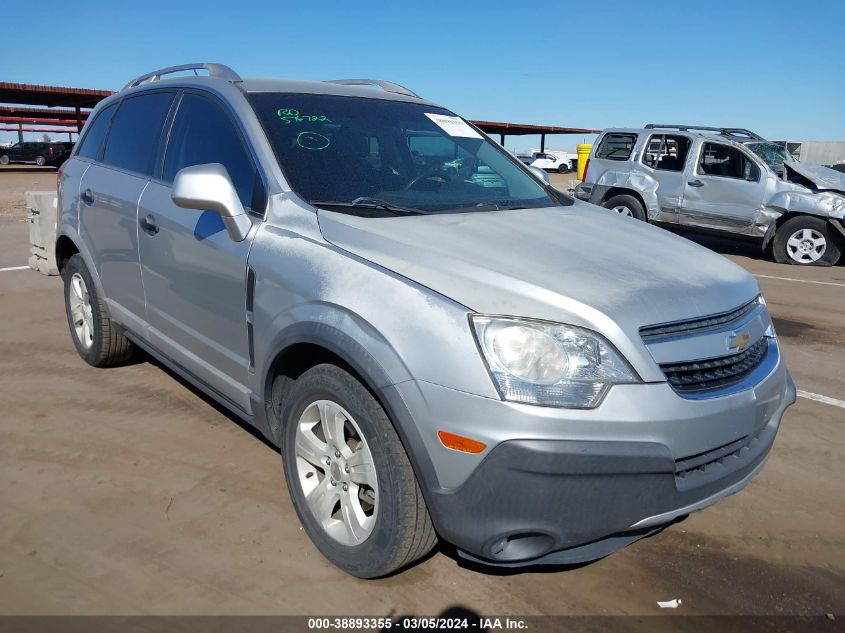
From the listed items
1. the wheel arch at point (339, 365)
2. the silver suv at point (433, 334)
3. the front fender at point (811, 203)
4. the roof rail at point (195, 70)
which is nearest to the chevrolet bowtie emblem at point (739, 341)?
the silver suv at point (433, 334)

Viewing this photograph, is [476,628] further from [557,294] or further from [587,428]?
[557,294]

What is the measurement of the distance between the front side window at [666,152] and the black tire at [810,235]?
5.69 feet

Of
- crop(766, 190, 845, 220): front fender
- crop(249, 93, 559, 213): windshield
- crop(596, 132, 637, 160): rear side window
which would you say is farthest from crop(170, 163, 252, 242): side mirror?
crop(596, 132, 637, 160): rear side window

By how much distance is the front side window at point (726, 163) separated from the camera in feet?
33.7

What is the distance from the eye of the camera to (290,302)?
263cm

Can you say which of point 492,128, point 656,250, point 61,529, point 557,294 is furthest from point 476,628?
point 492,128

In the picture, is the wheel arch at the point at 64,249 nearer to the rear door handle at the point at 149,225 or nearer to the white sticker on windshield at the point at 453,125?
the rear door handle at the point at 149,225

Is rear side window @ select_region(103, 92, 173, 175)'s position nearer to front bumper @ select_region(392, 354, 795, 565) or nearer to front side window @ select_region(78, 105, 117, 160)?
front side window @ select_region(78, 105, 117, 160)

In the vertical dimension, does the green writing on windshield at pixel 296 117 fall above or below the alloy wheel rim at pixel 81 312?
above

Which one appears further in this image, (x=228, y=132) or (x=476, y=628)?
(x=228, y=132)

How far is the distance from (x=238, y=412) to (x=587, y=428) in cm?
171

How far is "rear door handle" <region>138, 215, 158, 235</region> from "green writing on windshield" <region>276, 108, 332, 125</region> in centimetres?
89

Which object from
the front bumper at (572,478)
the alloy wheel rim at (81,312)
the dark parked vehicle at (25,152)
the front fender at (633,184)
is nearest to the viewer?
the front bumper at (572,478)

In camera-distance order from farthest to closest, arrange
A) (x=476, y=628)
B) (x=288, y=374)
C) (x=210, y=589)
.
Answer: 1. (x=288, y=374)
2. (x=210, y=589)
3. (x=476, y=628)
